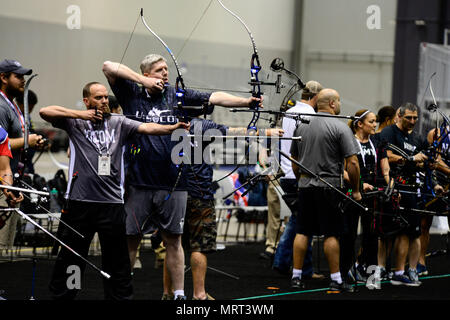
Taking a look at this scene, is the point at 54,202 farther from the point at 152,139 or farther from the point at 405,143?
the point at 405,143

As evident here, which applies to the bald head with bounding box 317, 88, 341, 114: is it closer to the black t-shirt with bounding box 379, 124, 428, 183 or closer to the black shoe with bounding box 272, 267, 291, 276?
the black t-shirt with bounding box 379, 124, 428, 183

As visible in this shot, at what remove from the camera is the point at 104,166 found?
5434mm

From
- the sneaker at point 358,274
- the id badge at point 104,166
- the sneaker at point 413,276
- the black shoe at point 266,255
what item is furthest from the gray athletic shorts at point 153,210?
the black shoe at point 266,255

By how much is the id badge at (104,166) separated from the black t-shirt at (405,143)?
3.14 meters

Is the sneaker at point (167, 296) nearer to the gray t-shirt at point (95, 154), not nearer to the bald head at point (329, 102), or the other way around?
the gray t-shirt at point (95, 154)

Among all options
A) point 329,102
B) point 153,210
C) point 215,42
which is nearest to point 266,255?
point 329,102

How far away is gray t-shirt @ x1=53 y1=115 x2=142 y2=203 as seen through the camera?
17.8ft

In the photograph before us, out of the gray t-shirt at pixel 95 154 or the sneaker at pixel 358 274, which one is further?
the sneaker at pixel 358 274

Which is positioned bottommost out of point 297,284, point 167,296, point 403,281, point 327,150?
point 403,281

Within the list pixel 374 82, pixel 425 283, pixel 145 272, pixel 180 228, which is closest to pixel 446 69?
pixel 374 82

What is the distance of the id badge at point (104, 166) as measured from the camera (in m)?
5.42

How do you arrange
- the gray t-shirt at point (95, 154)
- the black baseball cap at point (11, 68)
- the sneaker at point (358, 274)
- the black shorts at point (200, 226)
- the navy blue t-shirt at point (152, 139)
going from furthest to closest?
the sneaker at point (358, 274), the black baseball cap at point (11, 68), the black shorts at point (200, 226), the navy blue t-shirt at point (152, 139), the gray t-shirt at point (95, 154)

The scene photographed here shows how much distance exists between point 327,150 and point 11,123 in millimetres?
2562

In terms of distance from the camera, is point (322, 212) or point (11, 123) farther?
point (322, 212)
